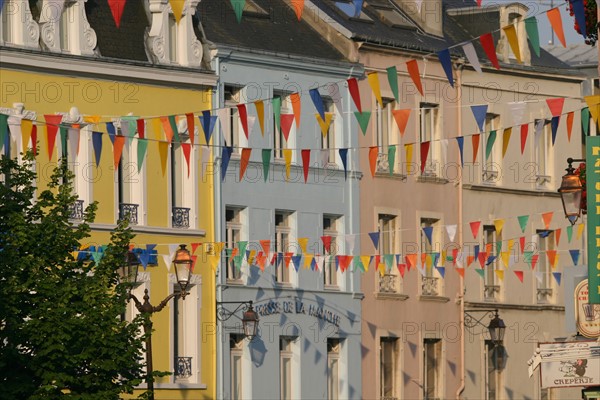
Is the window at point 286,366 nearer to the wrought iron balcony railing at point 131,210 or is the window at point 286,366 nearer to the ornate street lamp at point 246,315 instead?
the ornate street lamp at point 246,315

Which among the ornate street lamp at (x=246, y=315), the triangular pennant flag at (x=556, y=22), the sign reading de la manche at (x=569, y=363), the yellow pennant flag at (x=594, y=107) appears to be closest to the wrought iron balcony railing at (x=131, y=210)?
the ornate street lamp at (x=246, y=315)

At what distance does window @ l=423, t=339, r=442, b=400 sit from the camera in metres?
52.2

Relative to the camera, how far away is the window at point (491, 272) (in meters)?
53.4

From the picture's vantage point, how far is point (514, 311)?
53.9 metres

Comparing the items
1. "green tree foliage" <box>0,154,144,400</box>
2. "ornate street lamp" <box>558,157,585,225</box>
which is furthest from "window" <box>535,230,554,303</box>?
"ornate street lamp" <box>558,157,585,225</box>

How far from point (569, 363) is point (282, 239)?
17.6m

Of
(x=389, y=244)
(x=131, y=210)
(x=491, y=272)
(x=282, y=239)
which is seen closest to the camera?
(x=131, y=210)

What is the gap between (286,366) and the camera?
1922 inches

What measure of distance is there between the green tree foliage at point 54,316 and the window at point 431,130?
19330mm

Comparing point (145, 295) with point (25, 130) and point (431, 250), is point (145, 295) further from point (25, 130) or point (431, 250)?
point (431, 250)

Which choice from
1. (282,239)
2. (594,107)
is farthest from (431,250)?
(594,107)

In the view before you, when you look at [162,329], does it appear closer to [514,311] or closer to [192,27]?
[192,27]

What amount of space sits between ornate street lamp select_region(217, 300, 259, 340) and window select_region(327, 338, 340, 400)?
3005mm

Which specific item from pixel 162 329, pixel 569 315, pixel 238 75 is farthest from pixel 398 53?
pixel 569 315
